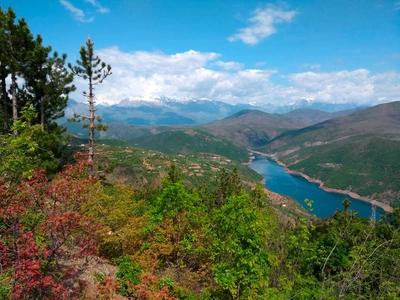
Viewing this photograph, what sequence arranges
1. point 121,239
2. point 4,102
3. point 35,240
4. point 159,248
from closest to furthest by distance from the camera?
point 35,240 → point 159,248 → point 121,239 → point 4,102

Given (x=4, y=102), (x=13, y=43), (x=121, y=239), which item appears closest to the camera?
(x=121, y=239)

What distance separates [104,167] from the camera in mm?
23594

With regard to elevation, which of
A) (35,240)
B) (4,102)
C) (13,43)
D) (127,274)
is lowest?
(127,274)

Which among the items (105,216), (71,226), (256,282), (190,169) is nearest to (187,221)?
(105,216)

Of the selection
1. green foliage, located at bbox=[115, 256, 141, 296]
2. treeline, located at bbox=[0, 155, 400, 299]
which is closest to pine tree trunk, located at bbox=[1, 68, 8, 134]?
treeline, located at bbox=[0, 155, 400, 299]

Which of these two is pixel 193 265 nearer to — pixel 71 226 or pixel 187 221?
pixel 187 221

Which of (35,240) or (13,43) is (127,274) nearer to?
(35,240)

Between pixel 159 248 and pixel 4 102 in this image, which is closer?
pixel 159 248

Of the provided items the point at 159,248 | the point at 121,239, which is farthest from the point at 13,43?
the point at 159,248

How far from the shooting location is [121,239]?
53.6 feet

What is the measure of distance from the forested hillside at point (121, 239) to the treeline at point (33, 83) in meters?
0.11

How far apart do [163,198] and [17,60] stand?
19.6 meters

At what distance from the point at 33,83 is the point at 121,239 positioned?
20.7m

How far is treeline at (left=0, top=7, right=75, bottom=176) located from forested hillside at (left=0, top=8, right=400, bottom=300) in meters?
0.11
